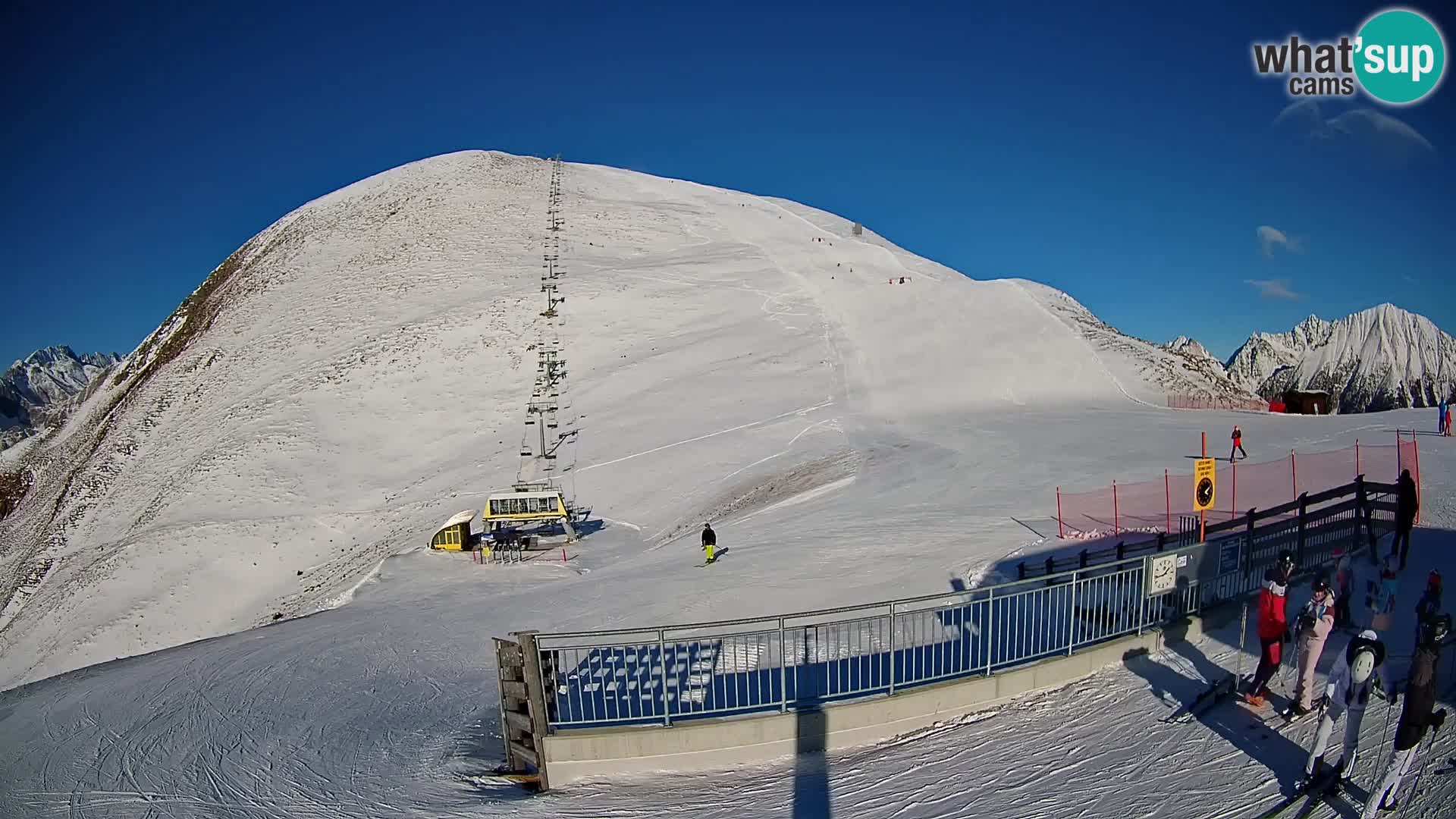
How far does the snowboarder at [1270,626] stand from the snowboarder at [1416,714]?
192 centimetres

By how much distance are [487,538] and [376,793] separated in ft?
52.7

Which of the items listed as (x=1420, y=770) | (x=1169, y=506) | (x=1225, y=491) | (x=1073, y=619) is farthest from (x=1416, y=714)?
(x=1225, y=491)

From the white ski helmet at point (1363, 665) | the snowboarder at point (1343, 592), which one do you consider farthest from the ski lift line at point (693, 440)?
the white ski helmet at point (1363, 665)

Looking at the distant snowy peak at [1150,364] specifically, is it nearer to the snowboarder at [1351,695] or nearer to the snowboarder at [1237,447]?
the snowboarder at [1237,447]

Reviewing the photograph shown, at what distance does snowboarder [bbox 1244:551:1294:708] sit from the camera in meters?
8.09

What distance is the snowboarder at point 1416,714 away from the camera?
600cm

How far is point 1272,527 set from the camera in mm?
11977

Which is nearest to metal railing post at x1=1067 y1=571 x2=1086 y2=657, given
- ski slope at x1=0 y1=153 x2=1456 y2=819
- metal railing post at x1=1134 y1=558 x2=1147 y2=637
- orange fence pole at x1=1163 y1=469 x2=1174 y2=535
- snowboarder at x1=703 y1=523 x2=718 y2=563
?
ski slope at x1=0 y1=153 x2=1456 y2=819

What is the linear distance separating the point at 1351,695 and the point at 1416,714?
448 millimetres

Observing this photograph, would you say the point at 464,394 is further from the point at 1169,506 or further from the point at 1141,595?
the point at 1141,595

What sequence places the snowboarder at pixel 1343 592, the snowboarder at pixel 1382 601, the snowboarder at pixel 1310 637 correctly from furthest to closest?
the snowboarder at pixel 1343 592, the snowboarder at pixel 1382 601, the snowboarder at pixel 1310 637

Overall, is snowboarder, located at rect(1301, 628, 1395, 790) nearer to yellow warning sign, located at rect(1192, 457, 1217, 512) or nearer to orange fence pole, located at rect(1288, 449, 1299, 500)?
yellow warning sign, located at rect(1192, 457, 1217, 512)

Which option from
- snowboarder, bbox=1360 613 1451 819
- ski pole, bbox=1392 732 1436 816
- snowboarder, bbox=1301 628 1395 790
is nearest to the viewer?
snowboarder, bbox=1360 613 1451 819

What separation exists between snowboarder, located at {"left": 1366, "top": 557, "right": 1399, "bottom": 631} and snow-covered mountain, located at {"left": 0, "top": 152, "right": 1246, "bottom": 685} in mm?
8595
